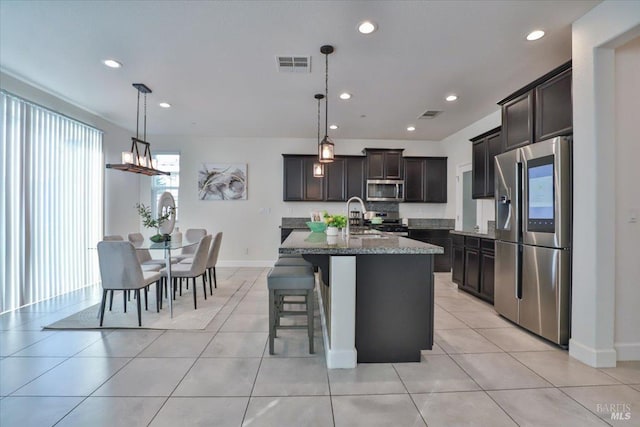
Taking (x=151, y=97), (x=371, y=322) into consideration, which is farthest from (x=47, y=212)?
(x=371, y=322)

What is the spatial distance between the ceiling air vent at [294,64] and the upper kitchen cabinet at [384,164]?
3163 millimetres

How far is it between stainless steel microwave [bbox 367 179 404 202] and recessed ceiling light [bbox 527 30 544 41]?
3.66m

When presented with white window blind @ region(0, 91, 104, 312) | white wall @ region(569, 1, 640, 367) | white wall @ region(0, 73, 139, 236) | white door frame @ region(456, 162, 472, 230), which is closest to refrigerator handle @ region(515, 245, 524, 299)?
white wall @ region(569, 1, 640, 367)

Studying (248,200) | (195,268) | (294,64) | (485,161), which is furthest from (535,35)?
(248,200)

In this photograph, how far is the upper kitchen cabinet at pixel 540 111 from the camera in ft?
8.53

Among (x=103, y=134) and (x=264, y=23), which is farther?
(x=103, y=134)

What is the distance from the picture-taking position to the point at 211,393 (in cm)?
193

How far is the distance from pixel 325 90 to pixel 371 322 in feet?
9.46

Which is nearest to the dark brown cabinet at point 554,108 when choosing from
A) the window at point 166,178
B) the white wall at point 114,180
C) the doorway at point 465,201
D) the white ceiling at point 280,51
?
the white ceiling at point 280,51

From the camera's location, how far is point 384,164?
6180 millimetres

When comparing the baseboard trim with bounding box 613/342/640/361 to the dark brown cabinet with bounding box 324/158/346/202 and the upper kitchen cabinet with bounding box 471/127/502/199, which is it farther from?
the dark brown cabinet with bounding box 324/158/346/202

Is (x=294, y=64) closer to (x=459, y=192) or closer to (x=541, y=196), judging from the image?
(x=541, y=196)

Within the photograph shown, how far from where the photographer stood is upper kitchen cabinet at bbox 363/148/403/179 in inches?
243

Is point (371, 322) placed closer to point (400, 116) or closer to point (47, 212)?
point (400, 116)
